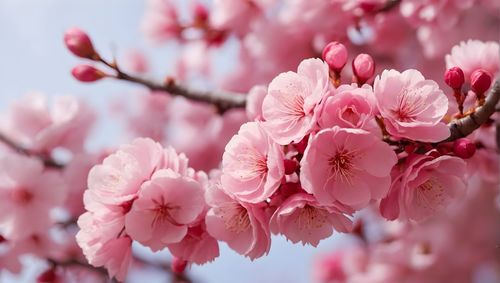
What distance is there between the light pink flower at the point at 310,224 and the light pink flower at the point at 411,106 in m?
0.19

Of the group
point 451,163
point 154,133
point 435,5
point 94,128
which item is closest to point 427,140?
point 451,163

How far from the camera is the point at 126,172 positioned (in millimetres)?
1220

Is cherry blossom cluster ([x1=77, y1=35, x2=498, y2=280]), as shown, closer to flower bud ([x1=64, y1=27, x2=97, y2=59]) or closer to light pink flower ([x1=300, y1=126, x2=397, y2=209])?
light pink flower ([x1=300, y1=126, x2=397, y2=209])

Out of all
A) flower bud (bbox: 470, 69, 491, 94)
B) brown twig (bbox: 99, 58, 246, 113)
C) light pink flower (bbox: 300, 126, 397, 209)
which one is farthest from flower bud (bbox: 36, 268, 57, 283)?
flower bud (bbox: 470, 69, 491, 94)

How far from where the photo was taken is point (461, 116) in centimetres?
123

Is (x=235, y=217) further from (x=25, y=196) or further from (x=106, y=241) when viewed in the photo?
(x=25, y=196)

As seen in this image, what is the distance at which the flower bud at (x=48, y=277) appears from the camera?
191 centimetres

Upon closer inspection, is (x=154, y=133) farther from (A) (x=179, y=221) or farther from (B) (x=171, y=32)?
(A) (x=179, y=221)

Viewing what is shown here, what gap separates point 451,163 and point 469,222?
350 centimetres

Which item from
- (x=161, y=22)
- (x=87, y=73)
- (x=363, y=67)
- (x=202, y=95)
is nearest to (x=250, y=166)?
(x=363, y=67)

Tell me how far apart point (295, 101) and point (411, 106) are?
0.21 m

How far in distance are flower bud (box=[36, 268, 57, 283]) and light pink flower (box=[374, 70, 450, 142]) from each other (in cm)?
125

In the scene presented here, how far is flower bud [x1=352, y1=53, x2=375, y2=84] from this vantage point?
1.22m

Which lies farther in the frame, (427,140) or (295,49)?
(295,49)
